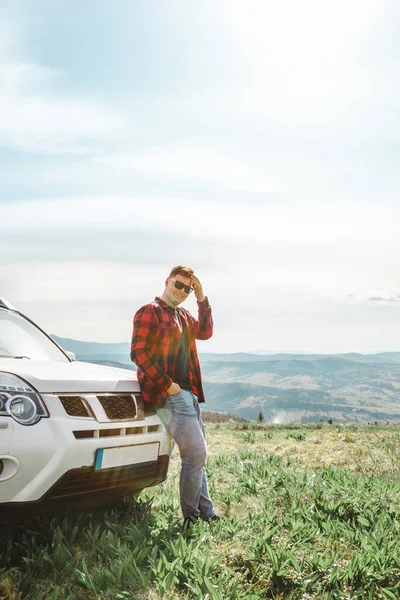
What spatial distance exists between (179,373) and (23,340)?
1.52 m

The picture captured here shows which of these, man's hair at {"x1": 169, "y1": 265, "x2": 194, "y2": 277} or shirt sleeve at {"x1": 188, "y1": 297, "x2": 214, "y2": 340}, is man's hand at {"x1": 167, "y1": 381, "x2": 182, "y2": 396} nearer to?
shirt sleeve at {"x1": 188, "y1": 297, "x2": 214, "y2": 340}

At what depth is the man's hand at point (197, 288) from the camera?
4.27 meters

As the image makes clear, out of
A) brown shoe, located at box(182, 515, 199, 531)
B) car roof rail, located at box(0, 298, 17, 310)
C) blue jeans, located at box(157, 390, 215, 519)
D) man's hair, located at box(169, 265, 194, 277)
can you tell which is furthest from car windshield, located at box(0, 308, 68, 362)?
brown shoe, located at box(182, 515, 199, 531)

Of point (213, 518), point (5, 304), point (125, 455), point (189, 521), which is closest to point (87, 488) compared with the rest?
point (125, 455)

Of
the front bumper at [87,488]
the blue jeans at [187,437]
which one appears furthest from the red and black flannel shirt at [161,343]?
the front bumper at [87,488]

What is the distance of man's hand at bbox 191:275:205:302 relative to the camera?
4273 millimetres

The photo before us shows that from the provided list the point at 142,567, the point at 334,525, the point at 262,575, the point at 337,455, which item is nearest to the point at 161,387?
the point at 142,567

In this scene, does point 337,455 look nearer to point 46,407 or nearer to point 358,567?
point 358,567

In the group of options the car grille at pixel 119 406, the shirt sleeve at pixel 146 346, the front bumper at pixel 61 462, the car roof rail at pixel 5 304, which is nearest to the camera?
the front bumper at pixel 61 462

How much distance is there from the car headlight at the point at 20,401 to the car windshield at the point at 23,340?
1.14 m

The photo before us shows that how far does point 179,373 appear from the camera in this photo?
415 centimetres

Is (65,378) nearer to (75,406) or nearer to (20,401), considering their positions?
(75,406)

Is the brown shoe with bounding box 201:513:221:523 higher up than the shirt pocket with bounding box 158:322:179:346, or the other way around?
the shirt pocket with bounding box 158:322:179:346

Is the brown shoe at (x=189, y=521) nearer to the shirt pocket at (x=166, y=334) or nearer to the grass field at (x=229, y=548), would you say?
the grass field at (x=229, y=548)
